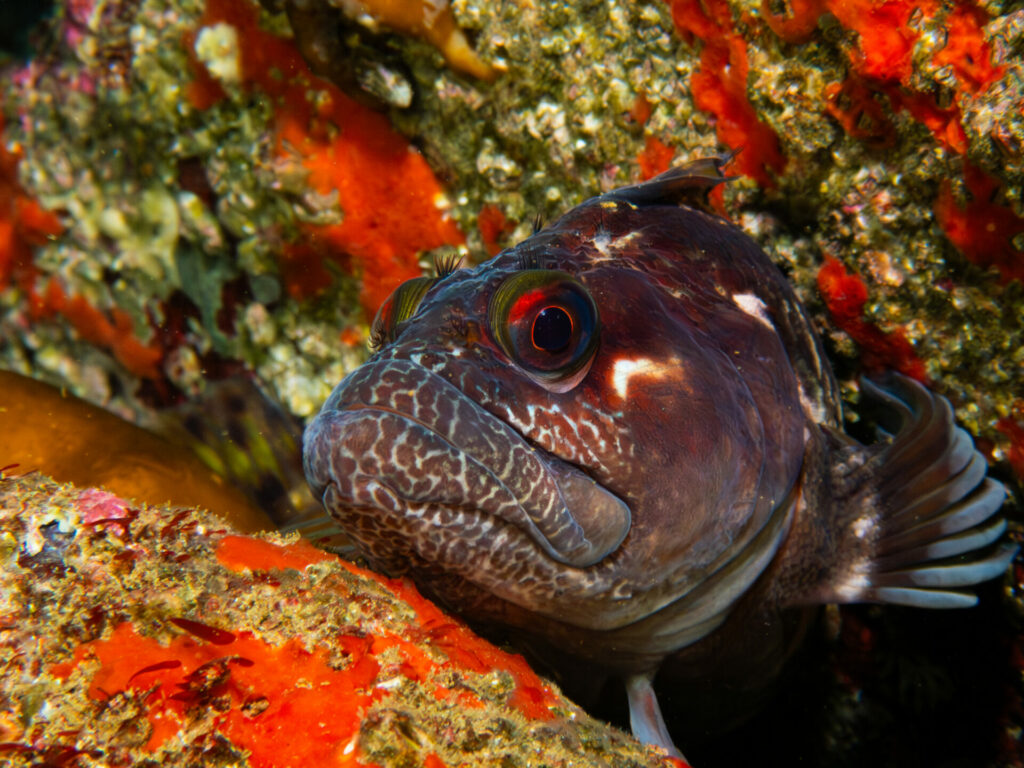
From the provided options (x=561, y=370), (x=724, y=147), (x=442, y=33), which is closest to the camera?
(x=561, y=370)

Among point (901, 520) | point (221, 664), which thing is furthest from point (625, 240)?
point (221, 664)

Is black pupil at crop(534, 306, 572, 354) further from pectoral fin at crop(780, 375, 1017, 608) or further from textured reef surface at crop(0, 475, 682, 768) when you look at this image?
pectoral fin at crop(780, 375, 1017, 608)

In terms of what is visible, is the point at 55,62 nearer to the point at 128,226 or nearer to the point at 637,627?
the point at 128,226

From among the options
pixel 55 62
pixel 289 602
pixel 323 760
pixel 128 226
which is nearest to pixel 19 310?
pixel 128 226

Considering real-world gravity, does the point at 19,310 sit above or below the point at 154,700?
below

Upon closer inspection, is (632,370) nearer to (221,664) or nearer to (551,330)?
(551,330)

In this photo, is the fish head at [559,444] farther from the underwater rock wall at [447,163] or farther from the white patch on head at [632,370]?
the underwater rock wall at [447,163]

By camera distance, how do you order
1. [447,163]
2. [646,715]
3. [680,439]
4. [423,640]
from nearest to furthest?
[423,640] < [680,439] < [646,715] < [447,163]
